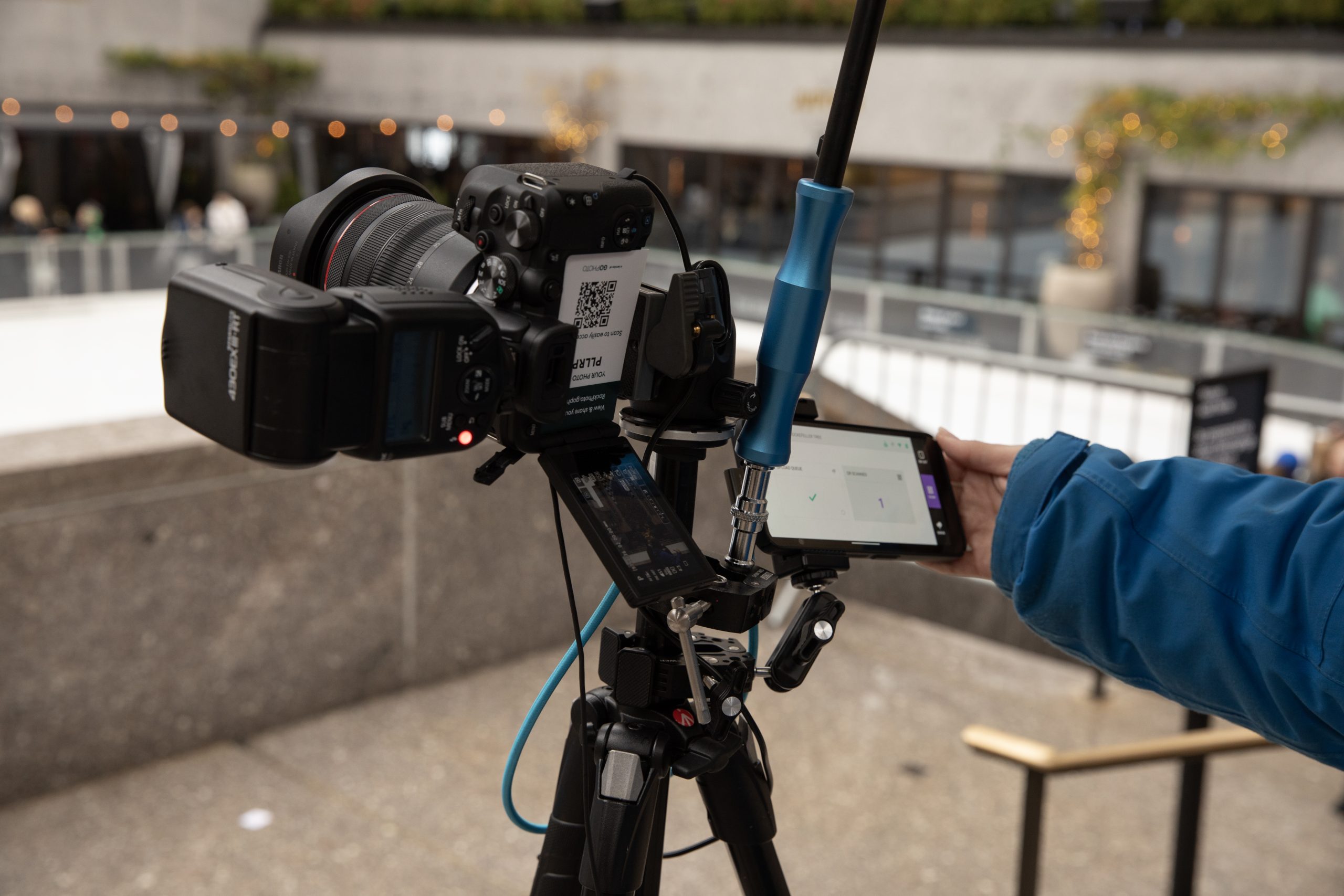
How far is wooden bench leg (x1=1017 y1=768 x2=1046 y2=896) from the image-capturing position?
2.16 meters

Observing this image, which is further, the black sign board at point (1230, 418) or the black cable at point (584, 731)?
the black sign board at point (1230, 418)

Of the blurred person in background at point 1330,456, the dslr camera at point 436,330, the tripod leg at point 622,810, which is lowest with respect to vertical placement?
the blurred person in background at point 1330,456

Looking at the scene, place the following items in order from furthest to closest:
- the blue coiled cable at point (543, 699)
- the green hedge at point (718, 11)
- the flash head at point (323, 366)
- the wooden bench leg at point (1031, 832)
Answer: the green hedge at point (718, 11) → the wooden bench leg at point (1031, 832) → the blue coiled cable at point (543, 699) → the flash head at point (323, 366)

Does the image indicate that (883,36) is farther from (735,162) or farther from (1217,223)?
(1217,223)

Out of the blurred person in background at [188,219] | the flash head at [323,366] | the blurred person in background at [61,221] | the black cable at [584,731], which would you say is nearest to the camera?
the flash head at [323,366]

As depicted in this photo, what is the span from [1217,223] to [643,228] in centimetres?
1613

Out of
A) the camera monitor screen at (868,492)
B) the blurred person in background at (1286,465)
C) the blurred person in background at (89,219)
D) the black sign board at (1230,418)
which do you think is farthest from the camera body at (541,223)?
the blurred person in background at (89,219)

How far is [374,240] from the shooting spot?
1349 mm

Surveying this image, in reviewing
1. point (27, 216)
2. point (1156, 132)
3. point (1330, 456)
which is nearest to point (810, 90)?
point (1156, 132)

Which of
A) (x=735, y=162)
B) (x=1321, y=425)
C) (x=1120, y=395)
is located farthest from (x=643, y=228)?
(x=735, y=162)

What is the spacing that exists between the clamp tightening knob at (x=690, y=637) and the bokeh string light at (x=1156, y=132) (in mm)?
15218

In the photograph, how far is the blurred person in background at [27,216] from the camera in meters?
19.9

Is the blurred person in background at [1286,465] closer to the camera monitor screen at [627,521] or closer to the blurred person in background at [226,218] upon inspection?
the camera monitor screen at [627,521]

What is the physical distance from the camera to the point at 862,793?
3.56m
